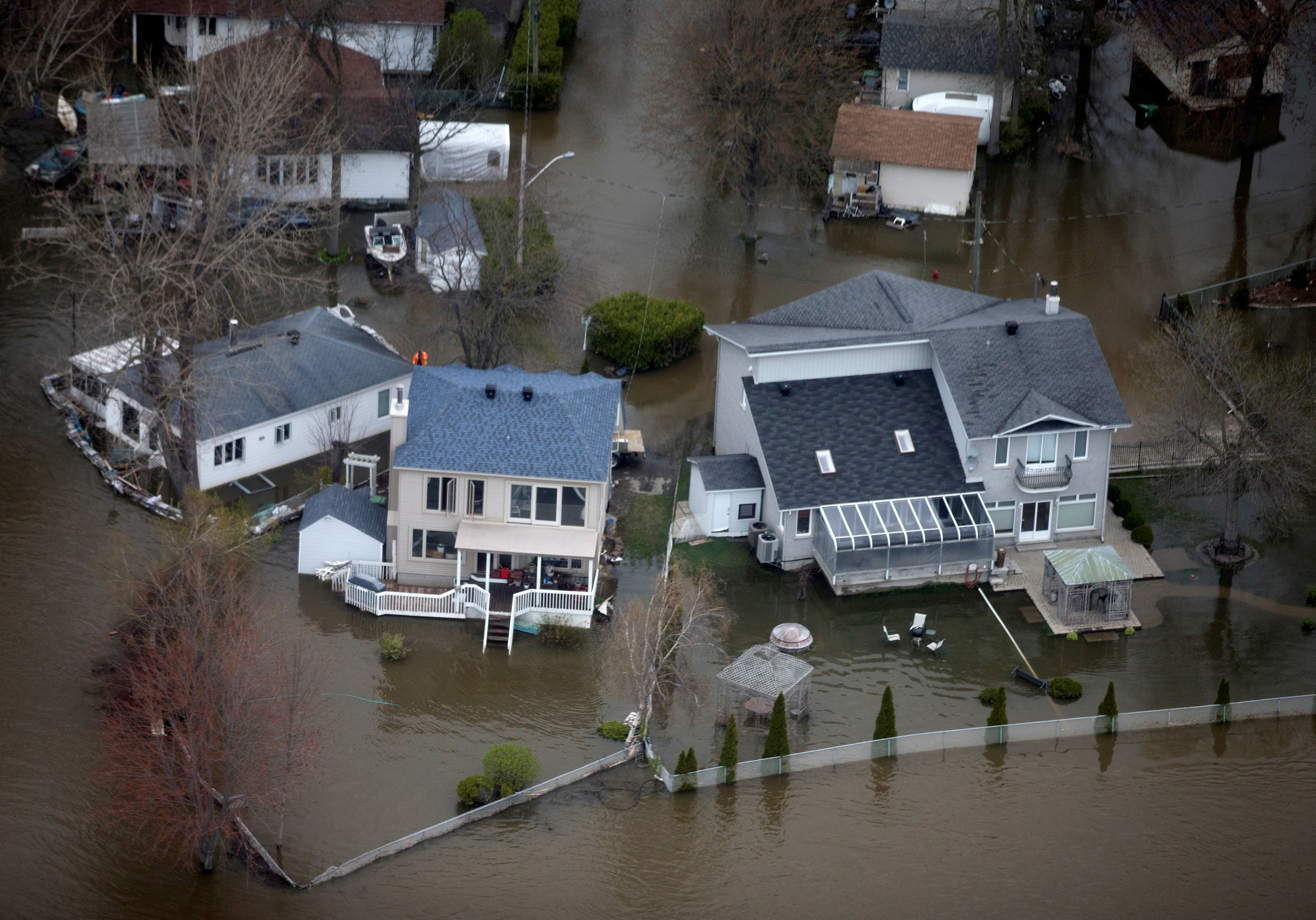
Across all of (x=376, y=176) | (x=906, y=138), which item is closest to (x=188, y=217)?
(x=376, y=176)

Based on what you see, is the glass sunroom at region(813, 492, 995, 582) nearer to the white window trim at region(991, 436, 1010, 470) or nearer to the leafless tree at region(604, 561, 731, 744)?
the white window trim at region(991, 436, 1010, 470)

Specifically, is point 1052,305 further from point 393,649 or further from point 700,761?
point 393,649

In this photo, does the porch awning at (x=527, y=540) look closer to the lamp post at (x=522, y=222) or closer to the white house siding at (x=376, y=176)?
the lamp post at (x=522, y=222)

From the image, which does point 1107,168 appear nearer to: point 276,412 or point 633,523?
point 633,523

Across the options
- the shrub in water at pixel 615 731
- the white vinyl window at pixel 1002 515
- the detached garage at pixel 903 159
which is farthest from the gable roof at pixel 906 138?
the shrub in water at pixel 615 731

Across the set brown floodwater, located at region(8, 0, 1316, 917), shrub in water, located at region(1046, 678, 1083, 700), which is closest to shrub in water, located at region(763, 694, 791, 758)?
brown floodwater, located at region(8, 0, 1316, 917)

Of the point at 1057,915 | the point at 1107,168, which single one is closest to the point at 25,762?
the point at 1057,915

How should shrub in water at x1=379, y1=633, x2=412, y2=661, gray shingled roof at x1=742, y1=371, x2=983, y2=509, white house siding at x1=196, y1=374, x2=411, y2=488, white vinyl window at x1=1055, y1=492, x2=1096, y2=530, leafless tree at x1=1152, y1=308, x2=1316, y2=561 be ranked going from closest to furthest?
1. shrub in water at x1=379, y1=633, x2=412, y2=661
2. leafless tree at x1=1152, y1=308, x2=1316, y2=561
3. gray shingled roof at x1=742, y1=371, x2=983, y2=509
4. white vinyl window at x1=1055, y1=492, x2=1096, y2=530
5. white house siding at x1=196, y1=374, x2=411, y2=488
